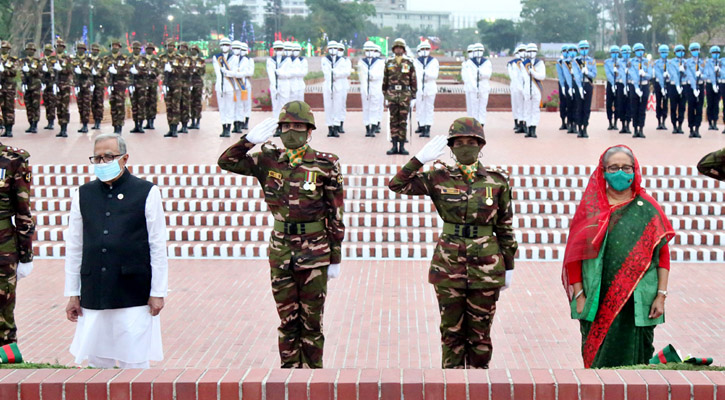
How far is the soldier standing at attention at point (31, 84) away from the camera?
16797 mm

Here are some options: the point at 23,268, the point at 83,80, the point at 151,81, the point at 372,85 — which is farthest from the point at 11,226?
the point at 151,81

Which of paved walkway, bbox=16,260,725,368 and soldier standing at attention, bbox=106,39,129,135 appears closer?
paved walkway, bbox=16,260,725,368

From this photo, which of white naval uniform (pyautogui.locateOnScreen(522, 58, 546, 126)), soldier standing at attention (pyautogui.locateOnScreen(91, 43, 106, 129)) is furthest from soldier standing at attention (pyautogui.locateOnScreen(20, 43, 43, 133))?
white naval uniform (pyautogui.locateOnScreen(522, 58, 546, 126))

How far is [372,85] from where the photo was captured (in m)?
16.4

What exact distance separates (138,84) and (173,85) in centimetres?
94

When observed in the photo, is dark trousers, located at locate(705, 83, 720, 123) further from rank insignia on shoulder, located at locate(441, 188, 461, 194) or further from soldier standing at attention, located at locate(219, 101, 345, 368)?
soldier standing at attention, located at locate(219, 101, 345, 368)

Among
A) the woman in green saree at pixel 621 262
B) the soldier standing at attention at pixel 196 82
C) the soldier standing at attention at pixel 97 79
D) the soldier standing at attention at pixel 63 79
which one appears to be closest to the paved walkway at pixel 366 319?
the woman in green saree at pixel 621 262

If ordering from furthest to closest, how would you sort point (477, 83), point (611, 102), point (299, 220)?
point (611, 102) → point (477, 83) → point (299, 220)

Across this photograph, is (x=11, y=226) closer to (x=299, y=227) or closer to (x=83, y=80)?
(x=299, y=227)

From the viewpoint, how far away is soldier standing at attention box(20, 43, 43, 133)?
1680 cm

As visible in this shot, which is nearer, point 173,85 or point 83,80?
point 173,85

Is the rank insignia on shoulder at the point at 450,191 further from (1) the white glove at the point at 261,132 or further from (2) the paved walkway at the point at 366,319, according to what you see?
(2) the paved walkway at the point at 366,319

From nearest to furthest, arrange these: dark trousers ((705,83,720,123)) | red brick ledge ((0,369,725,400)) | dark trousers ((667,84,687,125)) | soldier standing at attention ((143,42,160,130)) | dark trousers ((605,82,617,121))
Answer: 1. red brick ledge ((0,369,725,400))
2. dark trousers ((667,84,687,125))
3. dark trousers ((705,83,720,123))
4. soldier standing at attention ((143,42,160,130))
5. dark trousers ((605,82,617,121))

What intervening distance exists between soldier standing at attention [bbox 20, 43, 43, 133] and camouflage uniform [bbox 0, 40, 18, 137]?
9.1 inches
